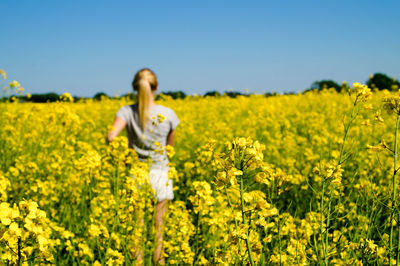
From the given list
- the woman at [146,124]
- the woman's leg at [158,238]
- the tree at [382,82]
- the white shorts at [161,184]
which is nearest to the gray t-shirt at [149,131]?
the woman at [146,124]

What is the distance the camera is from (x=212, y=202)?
6.43 feet

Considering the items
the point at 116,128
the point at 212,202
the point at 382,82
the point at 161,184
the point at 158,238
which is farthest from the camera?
the point at 382,82

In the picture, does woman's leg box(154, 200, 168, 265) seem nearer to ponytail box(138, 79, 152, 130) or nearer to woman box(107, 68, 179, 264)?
woman box(107, 68, 179, 264)

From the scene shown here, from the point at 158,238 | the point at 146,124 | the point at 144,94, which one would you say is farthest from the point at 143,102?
the point at 158,238

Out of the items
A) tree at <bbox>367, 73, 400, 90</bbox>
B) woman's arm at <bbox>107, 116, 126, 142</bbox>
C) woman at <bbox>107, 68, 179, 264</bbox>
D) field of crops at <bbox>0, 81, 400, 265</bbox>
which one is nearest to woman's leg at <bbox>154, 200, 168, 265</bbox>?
field of crops at <bbox>0, 81, 400, 265</bbox>

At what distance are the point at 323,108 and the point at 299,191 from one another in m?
5.71

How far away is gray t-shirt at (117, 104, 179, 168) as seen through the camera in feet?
10.0

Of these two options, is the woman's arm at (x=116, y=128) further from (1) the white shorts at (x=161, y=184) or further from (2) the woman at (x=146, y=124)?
(1) the white shorts at (x=161, y=184)

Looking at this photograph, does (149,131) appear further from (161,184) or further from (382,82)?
(382,82)

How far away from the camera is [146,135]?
3.12 m

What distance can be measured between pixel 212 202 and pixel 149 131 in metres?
1.30

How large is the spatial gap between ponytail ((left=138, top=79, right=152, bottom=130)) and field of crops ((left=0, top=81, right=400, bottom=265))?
1.10 feet

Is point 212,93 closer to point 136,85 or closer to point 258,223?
point 136,85

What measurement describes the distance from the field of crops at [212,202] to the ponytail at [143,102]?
334 millimetres
